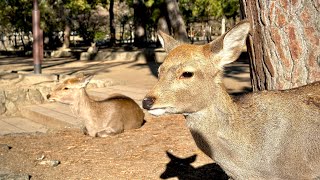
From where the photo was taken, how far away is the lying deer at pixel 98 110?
9531mm

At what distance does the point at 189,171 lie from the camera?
670 centimetres

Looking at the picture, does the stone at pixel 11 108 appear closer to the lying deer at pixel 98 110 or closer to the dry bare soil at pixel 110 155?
the dry bare soil at pixel 110 155

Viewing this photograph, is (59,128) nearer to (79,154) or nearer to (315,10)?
(79,154)

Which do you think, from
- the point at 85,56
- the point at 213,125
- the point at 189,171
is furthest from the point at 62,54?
the point at 213,125

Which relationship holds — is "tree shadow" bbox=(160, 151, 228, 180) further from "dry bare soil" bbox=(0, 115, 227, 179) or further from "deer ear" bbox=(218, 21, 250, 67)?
"deer ear" bbox=(218, 21, 250, 67)

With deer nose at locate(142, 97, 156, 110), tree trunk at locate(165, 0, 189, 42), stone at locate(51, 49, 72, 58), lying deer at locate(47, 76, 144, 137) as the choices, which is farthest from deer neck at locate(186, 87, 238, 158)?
stone at locate(51, 49, 72, 58)

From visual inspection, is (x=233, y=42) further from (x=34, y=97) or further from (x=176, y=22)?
(x=176, y=22)

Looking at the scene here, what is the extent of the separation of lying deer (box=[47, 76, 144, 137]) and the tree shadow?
265cm

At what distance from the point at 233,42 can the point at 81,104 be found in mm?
6068

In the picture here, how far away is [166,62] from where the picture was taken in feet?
13.7

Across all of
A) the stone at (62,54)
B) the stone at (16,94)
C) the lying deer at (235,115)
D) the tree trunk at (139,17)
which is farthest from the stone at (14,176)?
the stone at (62,54)

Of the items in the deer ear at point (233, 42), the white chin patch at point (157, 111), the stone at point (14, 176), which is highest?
the deer ear at point (233, 42)

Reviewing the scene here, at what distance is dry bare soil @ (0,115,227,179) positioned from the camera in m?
6.82

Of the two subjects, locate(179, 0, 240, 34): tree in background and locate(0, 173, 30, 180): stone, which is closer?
locate(0, 173, 30, 180): stone
